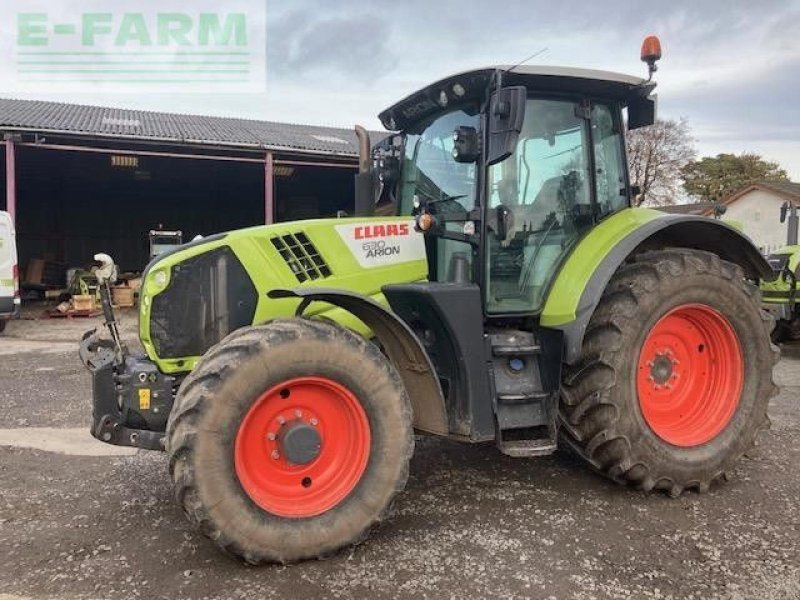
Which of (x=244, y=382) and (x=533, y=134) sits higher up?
(x=533, y=134)

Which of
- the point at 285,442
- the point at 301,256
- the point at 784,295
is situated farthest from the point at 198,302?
the point at 784,295

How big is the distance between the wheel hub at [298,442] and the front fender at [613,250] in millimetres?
1456

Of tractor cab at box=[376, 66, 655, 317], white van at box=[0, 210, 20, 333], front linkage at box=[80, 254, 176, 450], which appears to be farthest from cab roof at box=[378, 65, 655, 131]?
white van at box=[0, 210, 20, 333]

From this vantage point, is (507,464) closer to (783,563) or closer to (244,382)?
(783,563)

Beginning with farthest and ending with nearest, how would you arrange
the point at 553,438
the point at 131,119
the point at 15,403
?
the point at 131,119 → the point at 15,403 → the point at 553,438

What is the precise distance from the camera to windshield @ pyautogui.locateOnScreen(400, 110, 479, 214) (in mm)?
3855

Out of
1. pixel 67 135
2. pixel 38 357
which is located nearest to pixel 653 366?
pixel 38 357

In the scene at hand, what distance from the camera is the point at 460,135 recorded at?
3.55 meters

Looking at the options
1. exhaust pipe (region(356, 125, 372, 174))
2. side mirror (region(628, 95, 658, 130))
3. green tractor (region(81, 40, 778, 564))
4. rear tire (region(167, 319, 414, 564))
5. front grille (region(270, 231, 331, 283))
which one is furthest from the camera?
side mirror (region(628, 95, 658, 130))

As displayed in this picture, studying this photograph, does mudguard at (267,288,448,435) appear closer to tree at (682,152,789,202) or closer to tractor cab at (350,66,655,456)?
tractor cab at (350,66,655,456)

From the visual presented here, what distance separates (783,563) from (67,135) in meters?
15.3

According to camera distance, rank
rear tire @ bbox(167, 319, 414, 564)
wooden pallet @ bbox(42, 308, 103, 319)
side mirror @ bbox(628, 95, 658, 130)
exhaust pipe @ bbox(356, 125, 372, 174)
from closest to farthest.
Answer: rear tire @ bbox(167, 319, 414, 564), exhaust pipe @ bbox(356, 125, 372, 174), side mirror @ bbox(628, 95, 658, 130), wooden pallet @ bbox(42, 308, 103, 319)

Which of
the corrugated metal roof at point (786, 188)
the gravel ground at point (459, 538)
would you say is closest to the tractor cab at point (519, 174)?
the gravel ground at point (459, 538)

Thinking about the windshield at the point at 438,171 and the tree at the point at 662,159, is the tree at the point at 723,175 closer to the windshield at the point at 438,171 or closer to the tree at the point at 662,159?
the tree at the point at 662,159
